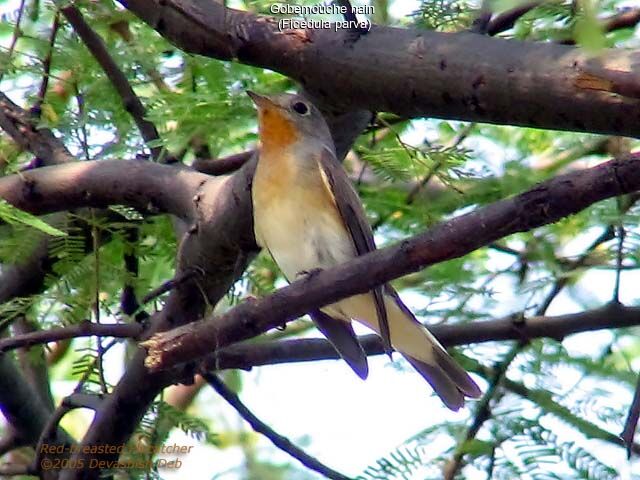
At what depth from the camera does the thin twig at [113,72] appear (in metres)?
A: 3.97

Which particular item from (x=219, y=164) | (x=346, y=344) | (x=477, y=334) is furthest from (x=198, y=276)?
(x=477, y=334)

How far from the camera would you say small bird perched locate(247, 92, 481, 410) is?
4141 mm

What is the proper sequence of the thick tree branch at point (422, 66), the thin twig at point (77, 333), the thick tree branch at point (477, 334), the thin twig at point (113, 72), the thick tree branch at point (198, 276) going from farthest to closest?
the thin twig at point (113, 72), the thick tree branch at point (198, 276), the thick tree branch at point (477, 334), the thin twig at point (77, 333), the thick tree branch at point (422, 66)

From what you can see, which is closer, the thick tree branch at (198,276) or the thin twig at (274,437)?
the thick tree branch at (198,276)

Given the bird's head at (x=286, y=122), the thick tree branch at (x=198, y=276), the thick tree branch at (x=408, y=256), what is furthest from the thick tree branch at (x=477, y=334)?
the bird's head at (x=286, y=122)

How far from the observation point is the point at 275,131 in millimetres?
4496

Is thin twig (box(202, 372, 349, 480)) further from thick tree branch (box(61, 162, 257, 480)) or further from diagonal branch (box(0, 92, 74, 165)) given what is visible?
diagonal branch (box(0, 92, 74, 165))

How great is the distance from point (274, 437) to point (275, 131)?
120 centimetres

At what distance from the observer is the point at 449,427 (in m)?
3.74

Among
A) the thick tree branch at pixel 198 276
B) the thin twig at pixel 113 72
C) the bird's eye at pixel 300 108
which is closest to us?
the thick tree branch at pixel 198 276

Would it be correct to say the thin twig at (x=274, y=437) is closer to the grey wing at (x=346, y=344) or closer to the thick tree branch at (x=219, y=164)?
the grey wing at (x=346, y=344)

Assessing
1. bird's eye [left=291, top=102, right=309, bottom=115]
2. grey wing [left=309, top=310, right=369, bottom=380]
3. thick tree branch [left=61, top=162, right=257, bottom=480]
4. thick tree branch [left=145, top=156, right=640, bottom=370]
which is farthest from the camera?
bird's eye [left=291, top=102, right=309, bottom=115]

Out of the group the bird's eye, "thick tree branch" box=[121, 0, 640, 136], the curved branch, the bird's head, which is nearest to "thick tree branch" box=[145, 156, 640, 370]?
"thick tree branch" box=[121, 0, 640, 136]

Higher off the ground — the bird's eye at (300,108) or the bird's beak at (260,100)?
the bird's beak at (260,100)
